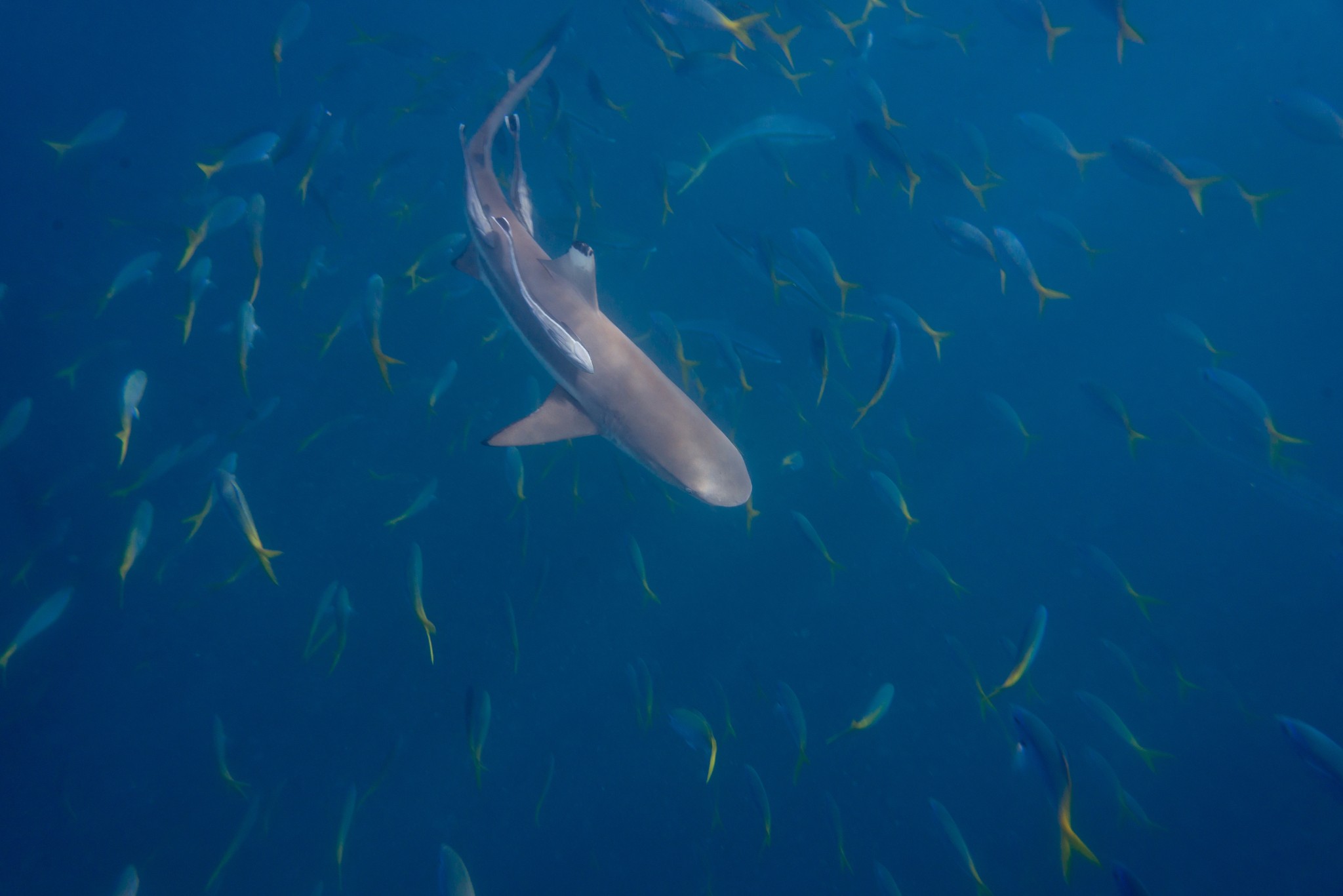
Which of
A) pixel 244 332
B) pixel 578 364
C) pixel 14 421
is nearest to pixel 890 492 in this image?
pixel 578 364

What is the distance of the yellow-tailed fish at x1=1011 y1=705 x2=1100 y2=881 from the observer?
334 centimetres

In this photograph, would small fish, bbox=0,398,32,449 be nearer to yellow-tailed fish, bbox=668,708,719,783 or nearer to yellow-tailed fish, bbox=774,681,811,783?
yellow-tailed fish, bbox=668,708,719,783

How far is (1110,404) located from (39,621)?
32.0ft

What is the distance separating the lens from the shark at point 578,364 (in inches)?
91.1

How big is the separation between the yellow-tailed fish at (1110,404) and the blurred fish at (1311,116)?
3.27 m

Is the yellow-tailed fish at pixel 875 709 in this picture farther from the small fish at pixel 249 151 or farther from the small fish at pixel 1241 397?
the small fish at pixel 249 151

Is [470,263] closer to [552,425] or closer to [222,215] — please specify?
[552,425]

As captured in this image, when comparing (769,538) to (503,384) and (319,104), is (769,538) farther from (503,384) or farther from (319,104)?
(319,104)

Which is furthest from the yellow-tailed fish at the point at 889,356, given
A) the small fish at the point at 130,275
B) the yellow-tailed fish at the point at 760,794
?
the small fish at the point at 130,275

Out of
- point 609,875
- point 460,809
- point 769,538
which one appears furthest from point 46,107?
point 609,875

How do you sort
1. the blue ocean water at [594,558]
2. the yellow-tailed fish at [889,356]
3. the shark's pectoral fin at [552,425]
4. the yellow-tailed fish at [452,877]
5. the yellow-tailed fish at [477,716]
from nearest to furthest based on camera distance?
the shark's pectoral fin at [552,425], the yellow-tailed fish at [452,877], the yellow-tailed fish at [889,356], the yellow-tailed fish at [477,716], the blue ocean water at [594,558]

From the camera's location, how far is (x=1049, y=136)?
6.25 m

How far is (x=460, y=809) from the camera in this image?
837 cm

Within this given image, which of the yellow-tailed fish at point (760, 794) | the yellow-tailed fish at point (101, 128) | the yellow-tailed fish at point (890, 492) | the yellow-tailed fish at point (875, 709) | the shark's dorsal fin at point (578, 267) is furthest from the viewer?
the yellow-tailed fish at point (101, 128)
